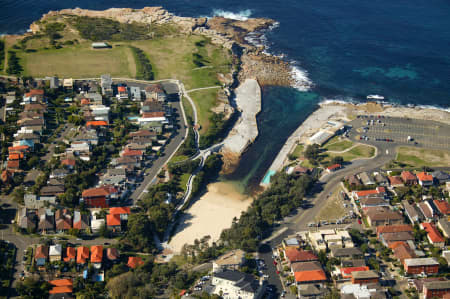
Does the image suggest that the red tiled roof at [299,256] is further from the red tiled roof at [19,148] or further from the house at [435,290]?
the red tiled roof at [19,148]

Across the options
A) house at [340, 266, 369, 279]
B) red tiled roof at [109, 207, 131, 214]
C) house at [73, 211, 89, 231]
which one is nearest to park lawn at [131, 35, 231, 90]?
red tiled roof at [109, 207, 131, 214]

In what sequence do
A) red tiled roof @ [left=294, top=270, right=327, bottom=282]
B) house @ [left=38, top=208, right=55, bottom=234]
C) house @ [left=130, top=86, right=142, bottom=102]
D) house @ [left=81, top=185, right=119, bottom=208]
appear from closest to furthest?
red tiled roof @ [left=294, top=270, right=327, bottom=282] → house @ [left=38, top=208, right=55, bottom=234] → house @ [left=81, top=185, right=119, bottom=208] → house @ [left=130, top=86, right=142, bottom=102]

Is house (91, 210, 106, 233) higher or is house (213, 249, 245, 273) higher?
house (213, 249, 245, 273)

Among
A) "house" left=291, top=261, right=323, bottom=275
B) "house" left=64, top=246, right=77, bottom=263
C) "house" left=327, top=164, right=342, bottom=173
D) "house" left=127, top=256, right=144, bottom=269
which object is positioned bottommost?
"house" left=127, top=256, right=144, bottom=269

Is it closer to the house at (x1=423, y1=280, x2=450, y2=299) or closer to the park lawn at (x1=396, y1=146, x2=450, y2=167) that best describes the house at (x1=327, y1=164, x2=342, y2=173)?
the park lawn at (x1=396, y1=146, x2=450, y2=167)

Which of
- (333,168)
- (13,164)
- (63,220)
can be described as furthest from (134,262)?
(333,168)

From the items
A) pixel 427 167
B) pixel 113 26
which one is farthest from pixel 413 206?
pixel 113 26
